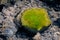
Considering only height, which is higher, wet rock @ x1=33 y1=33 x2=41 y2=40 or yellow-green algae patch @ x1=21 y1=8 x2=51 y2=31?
yellow-green algae patch @ x1=21 y1=8 x2=51 y2=31

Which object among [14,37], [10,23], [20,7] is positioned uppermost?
[20,7]

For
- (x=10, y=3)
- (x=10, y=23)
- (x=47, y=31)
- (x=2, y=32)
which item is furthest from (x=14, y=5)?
(x=47, y=31)

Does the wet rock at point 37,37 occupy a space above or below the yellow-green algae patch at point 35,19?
below

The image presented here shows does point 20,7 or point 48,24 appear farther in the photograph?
point 20,7

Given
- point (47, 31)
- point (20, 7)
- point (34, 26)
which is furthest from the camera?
point (20, 7)

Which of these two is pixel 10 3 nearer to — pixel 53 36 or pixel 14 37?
pixel 14 37

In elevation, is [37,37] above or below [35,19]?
below

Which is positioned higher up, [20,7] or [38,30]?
[20,7]

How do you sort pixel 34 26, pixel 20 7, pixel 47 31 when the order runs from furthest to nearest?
pixel 20 7
pixel 47 31
pixel 34 26
